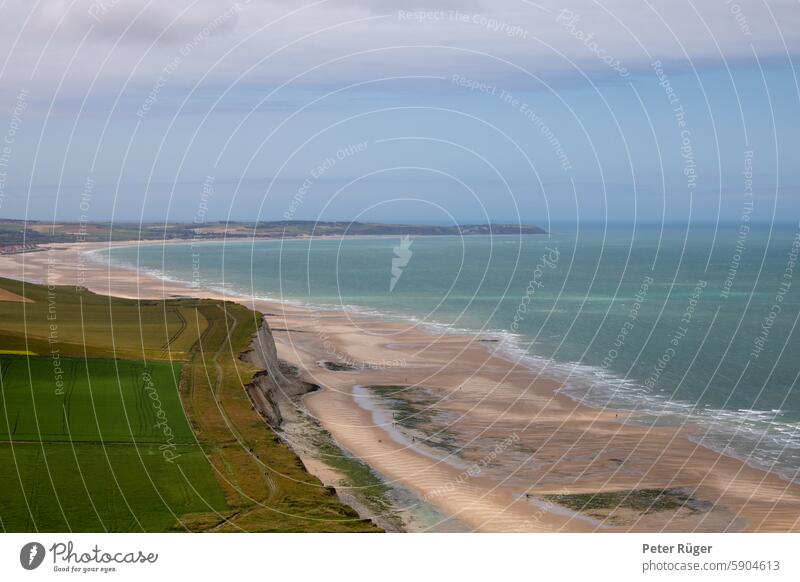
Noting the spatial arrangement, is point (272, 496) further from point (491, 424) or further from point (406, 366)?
point (406, 366)

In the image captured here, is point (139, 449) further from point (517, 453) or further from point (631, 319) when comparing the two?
point (631, 319)

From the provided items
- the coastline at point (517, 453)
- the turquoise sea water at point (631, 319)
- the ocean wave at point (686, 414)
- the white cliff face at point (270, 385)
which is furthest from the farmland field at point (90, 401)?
the turquoise sea water at point (631, 319)

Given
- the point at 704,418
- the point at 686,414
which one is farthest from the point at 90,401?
the point at 704,418

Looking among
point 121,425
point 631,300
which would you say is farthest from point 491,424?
point 631,300

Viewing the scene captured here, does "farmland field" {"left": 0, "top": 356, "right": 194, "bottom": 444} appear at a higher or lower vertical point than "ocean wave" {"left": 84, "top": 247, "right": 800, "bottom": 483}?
higher

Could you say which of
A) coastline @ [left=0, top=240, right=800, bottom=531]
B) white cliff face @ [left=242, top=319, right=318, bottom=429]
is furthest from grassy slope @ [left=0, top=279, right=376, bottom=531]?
coastline @ [left=0, top=240, right=800, bottom=531]

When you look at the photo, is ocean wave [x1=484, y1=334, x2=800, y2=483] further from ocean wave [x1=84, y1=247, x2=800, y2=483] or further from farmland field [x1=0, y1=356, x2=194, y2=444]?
farmland field [x1=0, y1=356, x2=194, y2=444]
